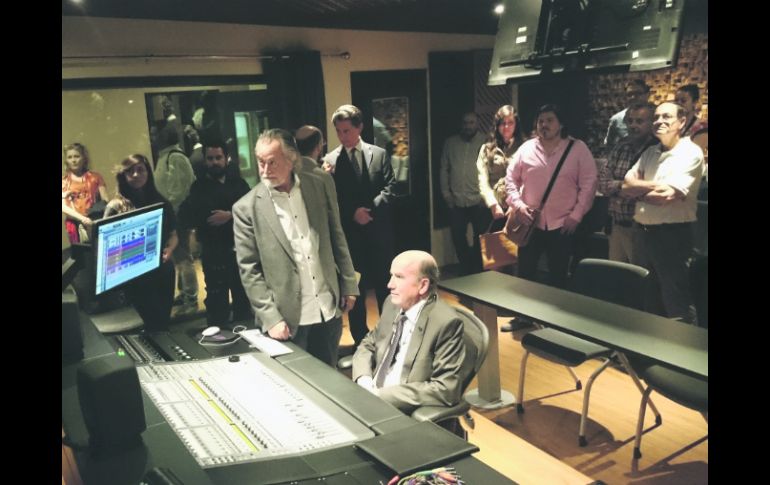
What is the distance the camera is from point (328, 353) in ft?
10.1

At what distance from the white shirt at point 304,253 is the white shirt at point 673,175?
2.23 m

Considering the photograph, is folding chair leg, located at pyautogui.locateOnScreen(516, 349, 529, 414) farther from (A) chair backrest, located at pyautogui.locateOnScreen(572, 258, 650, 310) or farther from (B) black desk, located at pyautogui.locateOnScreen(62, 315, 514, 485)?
(B) black desk, located at pyautogui.locateOnScreen(62, 315, 514, 485)

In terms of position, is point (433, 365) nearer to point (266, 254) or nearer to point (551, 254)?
point (266, 254)

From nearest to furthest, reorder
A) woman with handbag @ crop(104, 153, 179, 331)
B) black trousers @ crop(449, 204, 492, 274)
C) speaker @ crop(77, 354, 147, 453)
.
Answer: speaker @ crop(77, 354, 147, 453)
woman with handbag @ crop(104, 153, 179, 331)
black trousers @ crop(449, 204, 492, 274)

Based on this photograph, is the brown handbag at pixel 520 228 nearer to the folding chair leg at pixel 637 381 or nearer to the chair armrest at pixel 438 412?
the folding chair leg at pixel 637 381

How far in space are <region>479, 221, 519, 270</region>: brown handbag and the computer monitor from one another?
270cm

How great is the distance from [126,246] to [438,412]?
1.50 meters

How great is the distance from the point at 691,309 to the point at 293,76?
3.59 meters

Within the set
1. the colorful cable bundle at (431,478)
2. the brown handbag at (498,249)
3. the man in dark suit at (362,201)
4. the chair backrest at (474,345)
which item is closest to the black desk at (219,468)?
the colorful cable bundle at (431,478)

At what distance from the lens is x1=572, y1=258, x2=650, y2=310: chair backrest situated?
3.34 m

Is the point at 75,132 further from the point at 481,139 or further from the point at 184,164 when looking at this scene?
the point at 481,139

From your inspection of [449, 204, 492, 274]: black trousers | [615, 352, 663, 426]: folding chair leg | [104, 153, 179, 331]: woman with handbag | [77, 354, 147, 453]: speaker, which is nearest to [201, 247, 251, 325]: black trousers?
[104, 153, 179, 331]: woman with handbag
